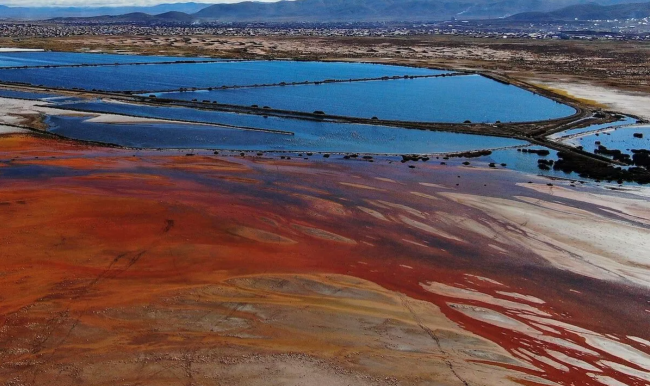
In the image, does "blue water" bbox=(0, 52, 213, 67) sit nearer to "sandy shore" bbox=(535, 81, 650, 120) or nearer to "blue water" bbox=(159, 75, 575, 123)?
"blue water" bbox=(159, 75, 575, 123)

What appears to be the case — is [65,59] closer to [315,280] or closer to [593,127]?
[593,127]

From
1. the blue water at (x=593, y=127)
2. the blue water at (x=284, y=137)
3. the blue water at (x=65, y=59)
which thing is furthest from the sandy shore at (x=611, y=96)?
the blue water at (x=65, y=59)

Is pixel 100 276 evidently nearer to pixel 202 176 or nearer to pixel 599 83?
pixel 202 176

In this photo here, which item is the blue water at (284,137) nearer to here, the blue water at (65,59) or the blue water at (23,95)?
the blue water at (23,95)

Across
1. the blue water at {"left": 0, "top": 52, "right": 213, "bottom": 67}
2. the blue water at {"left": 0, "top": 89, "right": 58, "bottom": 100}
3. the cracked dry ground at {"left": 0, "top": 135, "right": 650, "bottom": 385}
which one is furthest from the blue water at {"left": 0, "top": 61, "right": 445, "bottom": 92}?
the cracked dry ground at {"left": 0, "top": 135, "right": 650, "bottom": 385}

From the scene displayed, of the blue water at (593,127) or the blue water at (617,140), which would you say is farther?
the blue water at (593,127)

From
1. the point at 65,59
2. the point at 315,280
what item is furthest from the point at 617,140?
the point at 65,59
